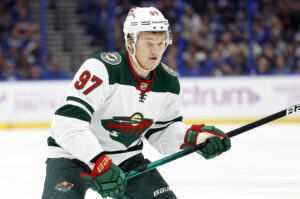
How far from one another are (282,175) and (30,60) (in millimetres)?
5399

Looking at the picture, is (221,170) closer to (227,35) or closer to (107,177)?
(107,177)

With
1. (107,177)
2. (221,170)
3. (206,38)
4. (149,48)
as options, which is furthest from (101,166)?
(206,38)

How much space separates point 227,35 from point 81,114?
7.27 m

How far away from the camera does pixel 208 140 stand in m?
2.55

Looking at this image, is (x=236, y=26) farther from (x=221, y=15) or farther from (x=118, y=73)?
(x=118, y=73)

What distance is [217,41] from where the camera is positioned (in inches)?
361

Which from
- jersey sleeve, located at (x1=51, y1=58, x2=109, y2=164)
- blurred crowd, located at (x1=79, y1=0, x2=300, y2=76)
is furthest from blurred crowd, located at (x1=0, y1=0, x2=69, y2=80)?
jersey sleeve, located at (x1=51, y1=58, x2=109, y2=164)

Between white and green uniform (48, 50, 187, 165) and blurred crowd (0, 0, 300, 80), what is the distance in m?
5.71

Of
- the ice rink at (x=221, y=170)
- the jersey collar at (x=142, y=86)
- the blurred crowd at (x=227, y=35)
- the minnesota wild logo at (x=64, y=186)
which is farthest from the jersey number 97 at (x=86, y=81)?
the blurred crowd at (x=227, y=35)

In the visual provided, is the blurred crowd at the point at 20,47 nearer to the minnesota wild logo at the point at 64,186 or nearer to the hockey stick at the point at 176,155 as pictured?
the hockey stick at the point at 176,155

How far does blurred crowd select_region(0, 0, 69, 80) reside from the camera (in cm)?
820

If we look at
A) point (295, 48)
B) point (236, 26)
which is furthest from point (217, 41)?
point (295, 48)

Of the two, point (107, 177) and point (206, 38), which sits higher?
point (206, 38)

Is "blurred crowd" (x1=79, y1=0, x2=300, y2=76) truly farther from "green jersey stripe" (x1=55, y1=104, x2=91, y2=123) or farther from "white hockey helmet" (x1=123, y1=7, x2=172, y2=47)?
"green jersey stripe" (x1=55, y1=104, x2=91, y2=123)
